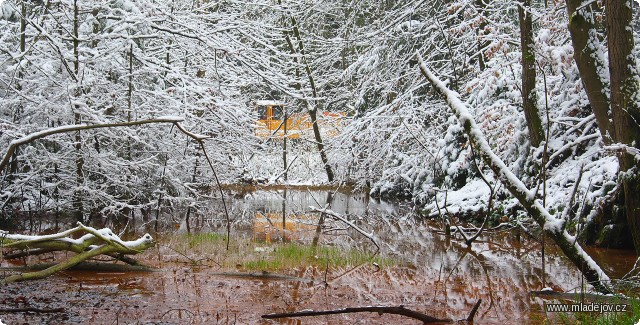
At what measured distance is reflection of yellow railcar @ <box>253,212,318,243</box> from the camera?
1234 cm

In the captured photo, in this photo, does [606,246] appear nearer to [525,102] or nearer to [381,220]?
[525,102]

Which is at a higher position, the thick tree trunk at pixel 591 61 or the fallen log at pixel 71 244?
the thick tree trunk at pixel 591 61

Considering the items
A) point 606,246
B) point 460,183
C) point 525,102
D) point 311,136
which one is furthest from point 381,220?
point 311,136

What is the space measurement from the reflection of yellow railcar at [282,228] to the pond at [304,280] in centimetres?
6

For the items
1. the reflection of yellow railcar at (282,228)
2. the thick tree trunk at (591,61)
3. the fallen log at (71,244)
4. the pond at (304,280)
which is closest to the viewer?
the pond at (304,280)

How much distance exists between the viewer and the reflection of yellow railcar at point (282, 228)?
1234cm

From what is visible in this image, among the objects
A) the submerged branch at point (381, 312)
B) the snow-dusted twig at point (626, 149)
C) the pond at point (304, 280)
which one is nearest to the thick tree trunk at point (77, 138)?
the pond at point (304, 280)

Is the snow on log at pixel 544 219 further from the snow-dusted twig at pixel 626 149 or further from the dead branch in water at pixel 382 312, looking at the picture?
the dead branch in water at pixel 382 312

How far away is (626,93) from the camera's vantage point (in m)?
7.53

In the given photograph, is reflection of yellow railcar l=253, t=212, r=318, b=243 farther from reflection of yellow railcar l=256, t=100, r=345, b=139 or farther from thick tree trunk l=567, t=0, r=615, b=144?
reflection of yellow railcar l=256, t=100, r=345, b=139

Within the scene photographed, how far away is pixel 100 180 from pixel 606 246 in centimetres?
943

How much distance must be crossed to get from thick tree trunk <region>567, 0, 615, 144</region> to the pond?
216 cm

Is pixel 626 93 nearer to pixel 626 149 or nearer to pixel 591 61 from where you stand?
pixel 626 149

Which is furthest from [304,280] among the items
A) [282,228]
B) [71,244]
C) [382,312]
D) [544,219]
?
[282,228]
